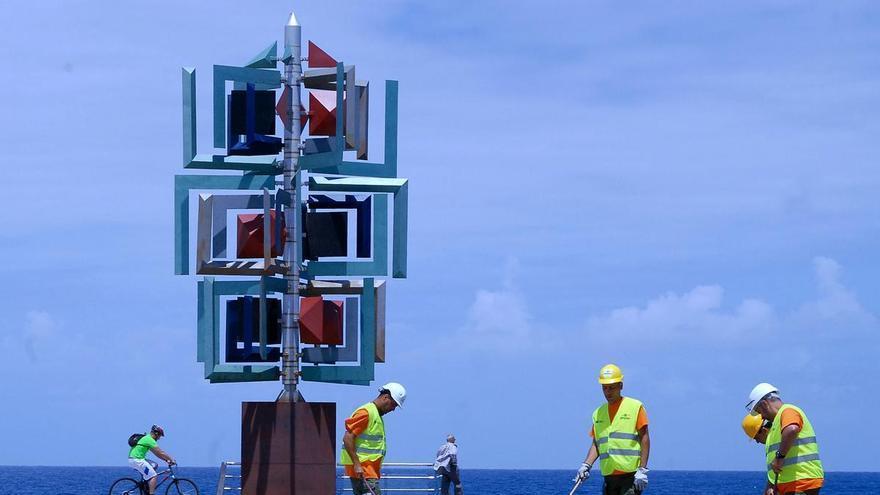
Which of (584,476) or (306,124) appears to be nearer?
(584,476)

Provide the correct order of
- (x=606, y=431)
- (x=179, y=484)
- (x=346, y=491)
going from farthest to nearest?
1. (x=179, y=484)
2. (x=346, y=491)
3. (x=606, y=431)

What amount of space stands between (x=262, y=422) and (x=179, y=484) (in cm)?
847

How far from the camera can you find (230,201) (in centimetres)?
2153

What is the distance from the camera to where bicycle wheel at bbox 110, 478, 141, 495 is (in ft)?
90.4

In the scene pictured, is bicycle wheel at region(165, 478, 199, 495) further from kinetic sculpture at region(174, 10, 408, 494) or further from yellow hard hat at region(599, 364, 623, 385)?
yellow hard hat at region(599, 364, 623, 385)

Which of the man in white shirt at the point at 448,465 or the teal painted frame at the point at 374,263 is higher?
the teal painted frame at the point at 374,263

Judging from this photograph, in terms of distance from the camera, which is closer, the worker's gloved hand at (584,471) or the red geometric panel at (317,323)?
the worker's gloved hand at (584,471)

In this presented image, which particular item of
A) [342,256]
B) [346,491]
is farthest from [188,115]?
[346,491]

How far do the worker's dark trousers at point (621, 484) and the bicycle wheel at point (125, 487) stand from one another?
1383 centimetres

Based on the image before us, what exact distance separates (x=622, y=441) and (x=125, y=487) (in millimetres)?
14549

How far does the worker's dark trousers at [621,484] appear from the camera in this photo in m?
15.7

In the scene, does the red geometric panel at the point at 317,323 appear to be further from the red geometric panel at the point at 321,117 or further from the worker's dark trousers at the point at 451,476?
the worker's dark trousers at the point at 451,476

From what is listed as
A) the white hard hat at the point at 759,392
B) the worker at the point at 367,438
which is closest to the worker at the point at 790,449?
the white hard hat at the point at 759,392

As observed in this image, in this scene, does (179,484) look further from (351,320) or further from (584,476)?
(584,476)
